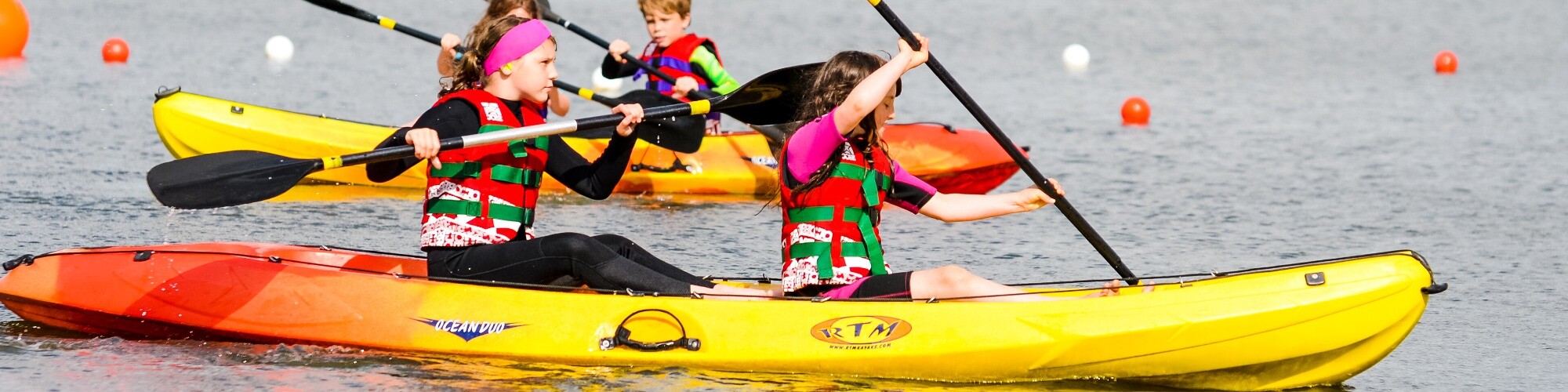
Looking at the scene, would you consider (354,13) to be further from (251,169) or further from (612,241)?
(612,241)

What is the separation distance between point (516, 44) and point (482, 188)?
16.1 inches

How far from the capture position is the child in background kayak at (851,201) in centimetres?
452

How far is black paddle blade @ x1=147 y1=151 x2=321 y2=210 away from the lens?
188 inches

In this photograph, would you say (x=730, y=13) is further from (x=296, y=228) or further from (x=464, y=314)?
(x=464, y=314)

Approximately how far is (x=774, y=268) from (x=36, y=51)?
8.35m

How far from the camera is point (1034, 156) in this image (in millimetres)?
10109

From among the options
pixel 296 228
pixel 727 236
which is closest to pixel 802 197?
pixel 727 236

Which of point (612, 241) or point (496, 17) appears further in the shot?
point (496, 17)

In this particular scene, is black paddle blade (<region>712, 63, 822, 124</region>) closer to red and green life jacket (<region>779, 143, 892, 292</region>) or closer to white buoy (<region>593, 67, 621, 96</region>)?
red and green life jacket (<region>779, 143, 892, 292</region>)

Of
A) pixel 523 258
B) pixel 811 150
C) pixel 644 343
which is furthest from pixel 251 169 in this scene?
pixel 811 150

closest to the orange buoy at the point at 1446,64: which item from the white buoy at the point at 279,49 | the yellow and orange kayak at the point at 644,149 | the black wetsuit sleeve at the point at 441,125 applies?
the yellow and orange kayak at the point at 644,149

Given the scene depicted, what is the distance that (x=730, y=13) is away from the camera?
17.8 m

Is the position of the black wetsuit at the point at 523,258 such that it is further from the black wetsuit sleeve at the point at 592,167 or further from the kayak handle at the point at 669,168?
the kayak handle at the point at 669,168

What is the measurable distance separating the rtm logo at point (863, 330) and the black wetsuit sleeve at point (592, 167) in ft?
2.63
